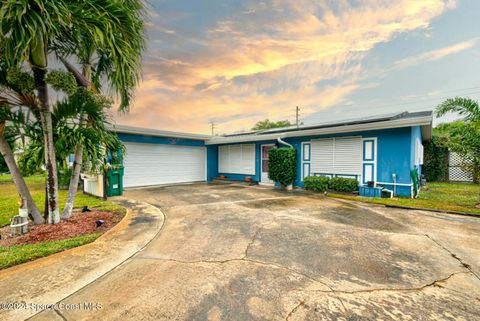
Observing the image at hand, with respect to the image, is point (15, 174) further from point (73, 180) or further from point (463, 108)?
point (463, 108)

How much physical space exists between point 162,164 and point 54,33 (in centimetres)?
792

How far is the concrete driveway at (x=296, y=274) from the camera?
5.63 ft

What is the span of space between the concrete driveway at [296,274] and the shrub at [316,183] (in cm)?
370

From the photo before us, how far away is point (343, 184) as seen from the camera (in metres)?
7.52

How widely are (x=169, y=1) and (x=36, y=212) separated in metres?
6.69

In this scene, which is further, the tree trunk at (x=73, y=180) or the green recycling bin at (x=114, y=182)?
the green recycling bin at (x=114, y=182)

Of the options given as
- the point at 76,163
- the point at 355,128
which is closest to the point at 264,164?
the point at 355,128

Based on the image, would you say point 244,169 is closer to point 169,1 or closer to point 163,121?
point 163,121

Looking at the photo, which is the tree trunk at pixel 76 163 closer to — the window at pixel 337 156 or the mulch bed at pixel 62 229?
the mulch bed at pixel 62 229

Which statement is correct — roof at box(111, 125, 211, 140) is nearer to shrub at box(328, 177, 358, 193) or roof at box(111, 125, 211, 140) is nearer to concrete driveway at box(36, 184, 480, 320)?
concrete driveway at box(36, 184, 480, 320)

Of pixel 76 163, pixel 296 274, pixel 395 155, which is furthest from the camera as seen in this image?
pixel 395 155

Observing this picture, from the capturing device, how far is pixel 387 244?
10.5ft

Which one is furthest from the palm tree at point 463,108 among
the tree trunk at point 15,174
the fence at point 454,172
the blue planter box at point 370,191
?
the tree trunk at point 15,174

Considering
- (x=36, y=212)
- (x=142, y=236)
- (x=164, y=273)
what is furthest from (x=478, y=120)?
(x=36, y=212)
